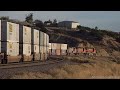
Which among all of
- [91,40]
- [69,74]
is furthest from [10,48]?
[91,40]

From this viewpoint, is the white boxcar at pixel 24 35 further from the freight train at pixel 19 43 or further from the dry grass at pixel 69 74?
the dry grass at pixel 69 74

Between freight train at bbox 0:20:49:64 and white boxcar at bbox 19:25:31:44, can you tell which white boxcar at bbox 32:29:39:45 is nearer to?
freight train at bbox 0:20:49:64

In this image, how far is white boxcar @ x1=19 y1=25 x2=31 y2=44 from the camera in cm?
3706

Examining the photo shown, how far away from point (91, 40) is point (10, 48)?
4453 inches

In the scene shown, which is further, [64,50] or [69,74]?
[64,50]

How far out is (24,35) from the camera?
3772 centimetres

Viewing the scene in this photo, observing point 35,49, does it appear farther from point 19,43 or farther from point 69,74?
point 69,74

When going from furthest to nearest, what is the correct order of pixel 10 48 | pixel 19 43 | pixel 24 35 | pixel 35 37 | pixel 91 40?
pixel 91 40 → pixel 35 37 → pixel 24 35 → pixel 19 43 → pixel 10 48

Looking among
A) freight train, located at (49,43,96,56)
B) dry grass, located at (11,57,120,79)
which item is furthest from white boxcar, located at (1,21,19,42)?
freight train, located at (49,43,96,56)
